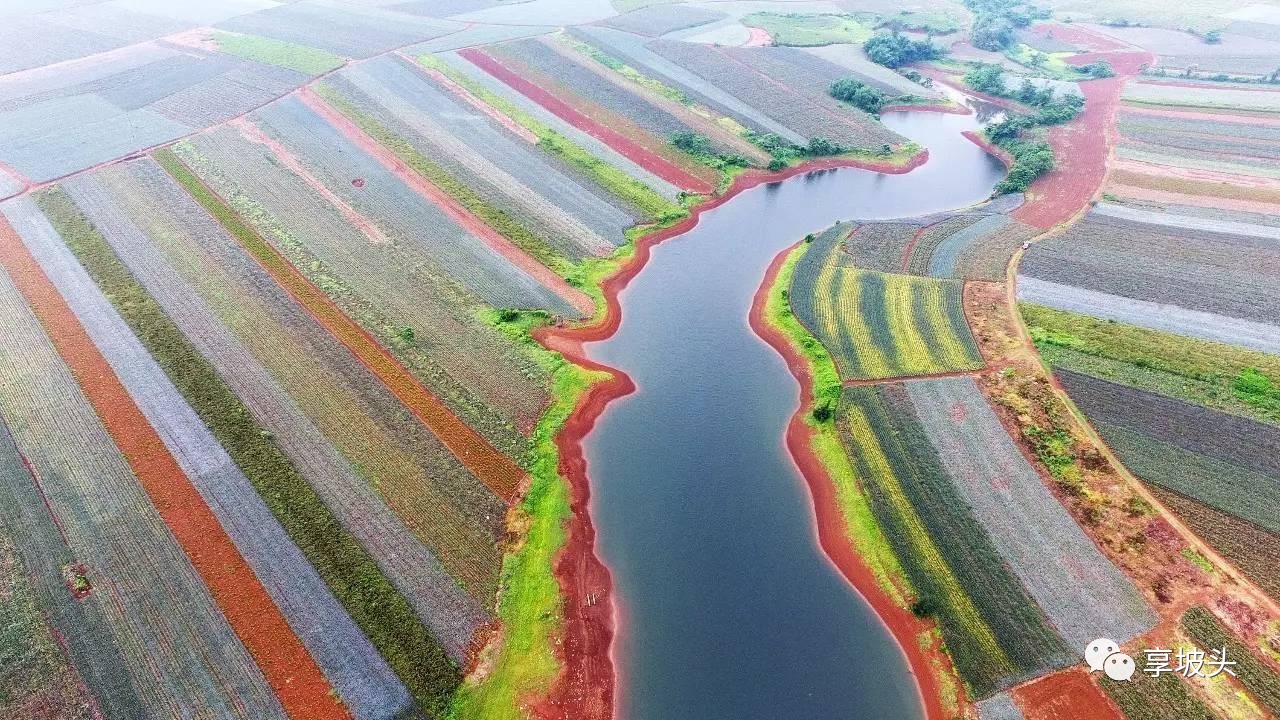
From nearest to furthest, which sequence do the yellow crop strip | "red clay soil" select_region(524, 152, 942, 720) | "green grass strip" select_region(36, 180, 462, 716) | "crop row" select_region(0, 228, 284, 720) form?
"crop row" select_region(0, 228, 284, 720) → "red clay soil" select_region(524, 152, 942, 720) → "green grass strip" select_region(36, 180, 462, 716) → the yellow crop strip

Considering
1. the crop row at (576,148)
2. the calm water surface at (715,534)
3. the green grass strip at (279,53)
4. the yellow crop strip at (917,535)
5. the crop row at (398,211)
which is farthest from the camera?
the green grass strip at (279,53)

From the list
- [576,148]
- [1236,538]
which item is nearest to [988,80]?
[576,148]

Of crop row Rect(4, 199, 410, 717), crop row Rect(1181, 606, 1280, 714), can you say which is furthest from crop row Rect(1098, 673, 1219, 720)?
crop row Rect(4, 199, 410, 717)

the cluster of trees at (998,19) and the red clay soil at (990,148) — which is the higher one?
the cluster of trees at (998,19)

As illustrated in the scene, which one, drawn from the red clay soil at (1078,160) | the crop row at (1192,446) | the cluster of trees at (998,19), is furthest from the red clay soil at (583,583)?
the cluster of trees at (998,19)

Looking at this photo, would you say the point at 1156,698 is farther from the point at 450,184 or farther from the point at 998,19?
the point at 998,19

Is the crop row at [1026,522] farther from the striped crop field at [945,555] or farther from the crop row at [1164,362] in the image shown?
the crop row at [1164,362]

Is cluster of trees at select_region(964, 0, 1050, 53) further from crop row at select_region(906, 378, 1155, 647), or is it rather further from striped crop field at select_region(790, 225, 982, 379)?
crop row at select_region(906, 378, 1155, 647)
